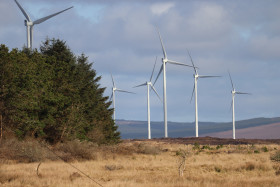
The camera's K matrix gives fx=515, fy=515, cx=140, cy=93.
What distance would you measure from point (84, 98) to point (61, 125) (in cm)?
827

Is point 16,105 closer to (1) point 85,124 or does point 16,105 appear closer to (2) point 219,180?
(1) point 85,124

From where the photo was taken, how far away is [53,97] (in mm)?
48594

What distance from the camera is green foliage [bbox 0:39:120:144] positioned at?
4253 cm

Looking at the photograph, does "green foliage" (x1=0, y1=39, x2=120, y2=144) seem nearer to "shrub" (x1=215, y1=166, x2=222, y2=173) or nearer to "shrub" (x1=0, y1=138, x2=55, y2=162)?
"shrub" (x1=0, y1=138, x2=55, y2=162)

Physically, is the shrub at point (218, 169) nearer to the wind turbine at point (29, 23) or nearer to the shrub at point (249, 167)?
the shrub at point (249, 167)

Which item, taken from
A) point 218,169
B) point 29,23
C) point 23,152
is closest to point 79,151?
point 23,152

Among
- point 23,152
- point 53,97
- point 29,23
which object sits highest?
point 29,23

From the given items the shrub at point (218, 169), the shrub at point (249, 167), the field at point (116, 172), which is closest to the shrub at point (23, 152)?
the field at point (116, 172)

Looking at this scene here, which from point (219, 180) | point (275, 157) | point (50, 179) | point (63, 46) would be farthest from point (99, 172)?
point (63, 46)

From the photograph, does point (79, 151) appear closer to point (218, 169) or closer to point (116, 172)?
point (116, 172)

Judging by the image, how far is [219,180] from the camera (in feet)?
86.1

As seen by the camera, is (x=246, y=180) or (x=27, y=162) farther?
(x=27, y=162)

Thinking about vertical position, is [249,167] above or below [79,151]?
below

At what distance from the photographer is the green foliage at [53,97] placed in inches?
1674
